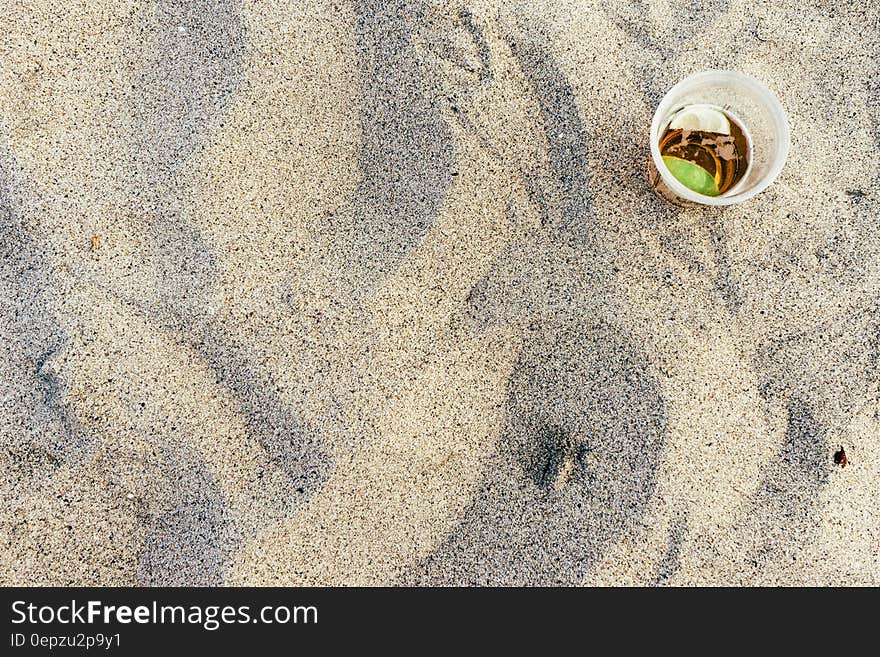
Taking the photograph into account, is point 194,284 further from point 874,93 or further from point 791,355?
point 874,93

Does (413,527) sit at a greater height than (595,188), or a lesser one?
lesser

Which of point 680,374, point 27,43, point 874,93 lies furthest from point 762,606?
point 27,43

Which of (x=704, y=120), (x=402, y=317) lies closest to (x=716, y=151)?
(x=704, y=120)

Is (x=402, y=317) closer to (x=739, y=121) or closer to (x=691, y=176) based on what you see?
(x=691, y=176)

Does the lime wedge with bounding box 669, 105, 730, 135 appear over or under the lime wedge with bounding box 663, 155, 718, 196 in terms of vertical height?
over

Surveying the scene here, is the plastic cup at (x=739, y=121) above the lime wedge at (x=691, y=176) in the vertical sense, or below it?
above
